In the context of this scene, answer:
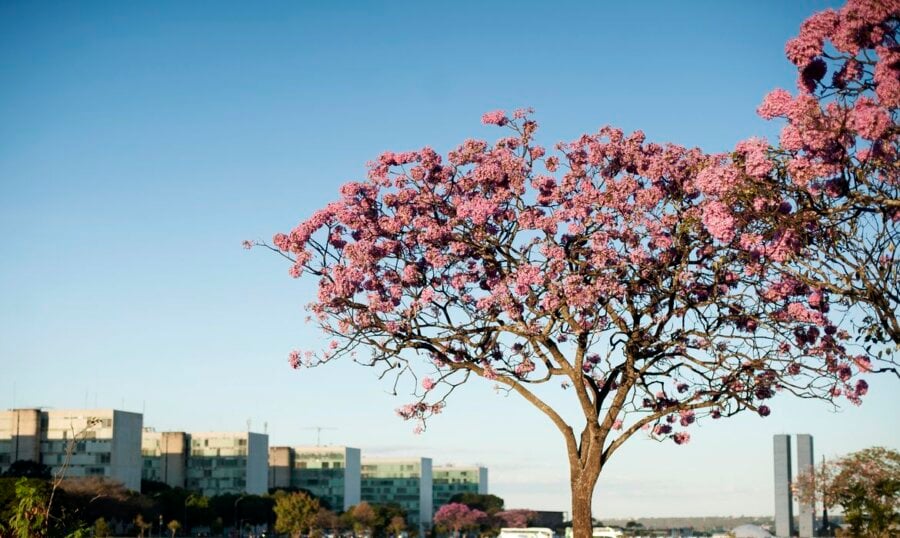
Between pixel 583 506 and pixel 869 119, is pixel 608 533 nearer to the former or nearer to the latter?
pixel 583 506

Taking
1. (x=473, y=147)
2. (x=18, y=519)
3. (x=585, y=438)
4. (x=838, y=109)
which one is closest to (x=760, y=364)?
(x=585, y=438)

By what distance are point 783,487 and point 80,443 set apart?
102973mm

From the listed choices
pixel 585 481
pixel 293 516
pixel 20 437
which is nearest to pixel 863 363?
pixel 585 481

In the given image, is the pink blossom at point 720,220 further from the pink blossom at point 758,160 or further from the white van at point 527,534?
the white van at point 527,534

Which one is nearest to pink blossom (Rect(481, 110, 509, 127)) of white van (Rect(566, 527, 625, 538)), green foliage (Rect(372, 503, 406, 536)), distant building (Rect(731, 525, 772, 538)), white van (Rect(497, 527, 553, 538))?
white van (Rect(497, 527, 553, 538))

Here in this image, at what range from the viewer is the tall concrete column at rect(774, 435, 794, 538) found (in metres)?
180

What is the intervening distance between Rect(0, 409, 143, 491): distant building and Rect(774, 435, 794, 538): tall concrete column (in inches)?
3758

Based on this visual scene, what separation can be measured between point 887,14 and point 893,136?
4.70 ft

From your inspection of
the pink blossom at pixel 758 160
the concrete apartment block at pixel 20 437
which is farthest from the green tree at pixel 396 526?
the pink blossom at pixel 758 160

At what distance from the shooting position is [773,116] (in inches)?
590

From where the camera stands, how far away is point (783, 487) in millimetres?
180000

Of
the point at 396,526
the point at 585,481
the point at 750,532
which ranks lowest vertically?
the point at 396,526

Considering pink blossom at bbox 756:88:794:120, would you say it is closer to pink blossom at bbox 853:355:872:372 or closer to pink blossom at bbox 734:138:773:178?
pink blossom at bbox 734:138:773:178

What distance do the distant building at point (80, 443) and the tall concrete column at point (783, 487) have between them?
95.5 metres
